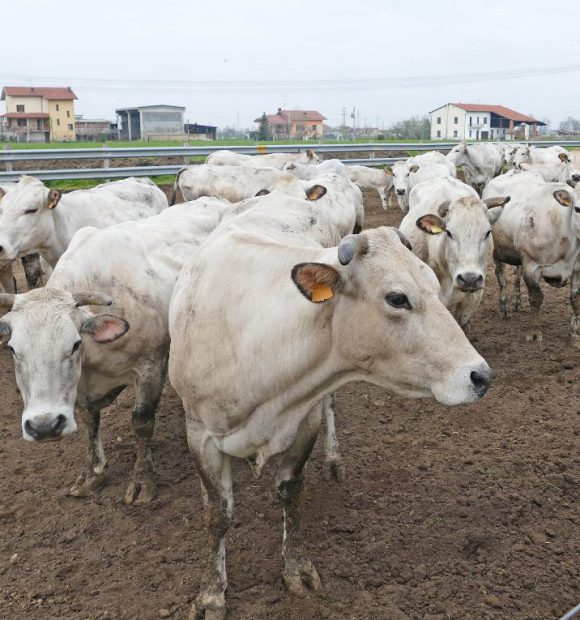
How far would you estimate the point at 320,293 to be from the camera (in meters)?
2.76

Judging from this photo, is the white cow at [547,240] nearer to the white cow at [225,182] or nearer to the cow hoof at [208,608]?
the cow hoof at [208,608]

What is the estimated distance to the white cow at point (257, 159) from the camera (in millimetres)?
15789

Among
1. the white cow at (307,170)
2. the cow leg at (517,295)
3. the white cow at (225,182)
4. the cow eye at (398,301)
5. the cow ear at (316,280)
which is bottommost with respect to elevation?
the cow leg at (517,295)

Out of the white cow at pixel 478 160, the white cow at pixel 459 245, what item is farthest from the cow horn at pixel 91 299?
the white cow at pixel 478 160

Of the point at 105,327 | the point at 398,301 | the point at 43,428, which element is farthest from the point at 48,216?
the point at 398,301

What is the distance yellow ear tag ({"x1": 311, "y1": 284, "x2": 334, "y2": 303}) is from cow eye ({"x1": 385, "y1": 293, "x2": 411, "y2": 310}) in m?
0.26

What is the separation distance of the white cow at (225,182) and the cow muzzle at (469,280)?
6930mm

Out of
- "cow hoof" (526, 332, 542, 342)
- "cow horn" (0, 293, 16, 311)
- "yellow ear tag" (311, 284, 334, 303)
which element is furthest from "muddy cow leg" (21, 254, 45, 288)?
"yellow ear tag" (311, 284, 334, 303)

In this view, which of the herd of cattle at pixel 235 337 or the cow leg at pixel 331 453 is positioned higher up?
the herd of cattle at pixel 235 337

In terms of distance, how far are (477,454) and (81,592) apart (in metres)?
2.97

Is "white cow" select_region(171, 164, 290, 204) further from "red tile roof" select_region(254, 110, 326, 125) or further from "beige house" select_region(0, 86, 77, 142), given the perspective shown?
"red tile roof" select_region(254, 110, 326, 125)

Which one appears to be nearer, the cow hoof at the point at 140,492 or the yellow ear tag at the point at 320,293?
the yellow ear tag at the point at 320,293

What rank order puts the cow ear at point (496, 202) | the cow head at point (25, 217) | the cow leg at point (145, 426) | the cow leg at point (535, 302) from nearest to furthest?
the cow leg at point (145, 426) → the cow head at point (25, 217) → the cow ear at point (496, 202) → the cow leg at point (535, 302)

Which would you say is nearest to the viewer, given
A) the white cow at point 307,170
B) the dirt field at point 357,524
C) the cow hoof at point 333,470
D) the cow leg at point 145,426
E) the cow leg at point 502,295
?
the dirt field at point 357,524
